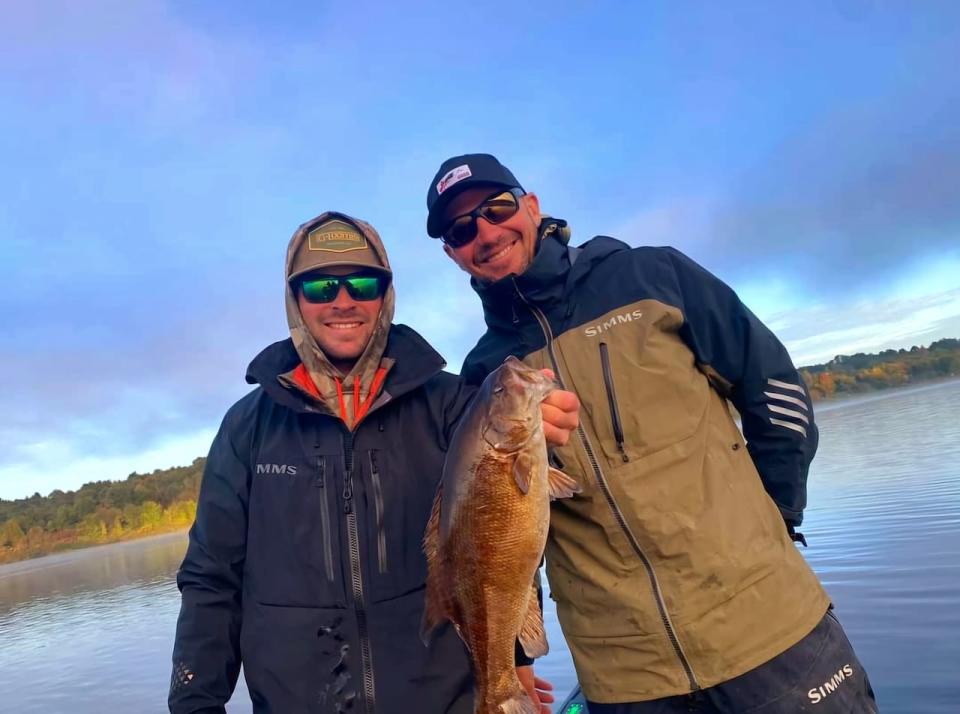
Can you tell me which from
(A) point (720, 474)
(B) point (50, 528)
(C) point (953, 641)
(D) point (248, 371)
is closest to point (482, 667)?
(A) point (720, 474)

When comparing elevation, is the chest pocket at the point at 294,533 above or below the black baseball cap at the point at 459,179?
below

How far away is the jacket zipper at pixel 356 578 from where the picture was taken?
2930 millimetres

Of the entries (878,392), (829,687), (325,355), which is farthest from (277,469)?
(878,392)

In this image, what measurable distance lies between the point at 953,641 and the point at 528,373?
268 inches

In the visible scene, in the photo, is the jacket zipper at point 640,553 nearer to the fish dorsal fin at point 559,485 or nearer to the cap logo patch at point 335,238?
the fish dorsal fin at point 559,485

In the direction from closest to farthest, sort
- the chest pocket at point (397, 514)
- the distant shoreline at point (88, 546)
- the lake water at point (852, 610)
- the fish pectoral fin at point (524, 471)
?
the fish pectoral fin at point (524, 471) → the chest pocket at point (397, 514) → the lake water at point (852, 610) → the distant shoreline at point (88, 546)

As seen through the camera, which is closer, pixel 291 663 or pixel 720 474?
pixel 291 663

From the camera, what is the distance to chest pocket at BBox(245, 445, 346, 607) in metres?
3.08

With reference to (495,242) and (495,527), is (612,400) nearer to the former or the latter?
(495,527)

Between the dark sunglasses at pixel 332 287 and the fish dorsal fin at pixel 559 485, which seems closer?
the fish dorsal fin at pixel 559 485

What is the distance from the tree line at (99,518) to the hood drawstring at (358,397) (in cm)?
5217

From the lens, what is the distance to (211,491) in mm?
3350

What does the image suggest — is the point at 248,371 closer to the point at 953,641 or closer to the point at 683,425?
the point at 683,425

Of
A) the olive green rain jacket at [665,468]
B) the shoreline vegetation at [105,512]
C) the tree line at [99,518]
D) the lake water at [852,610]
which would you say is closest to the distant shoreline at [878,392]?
the shoreline vegetation at [105,512]
